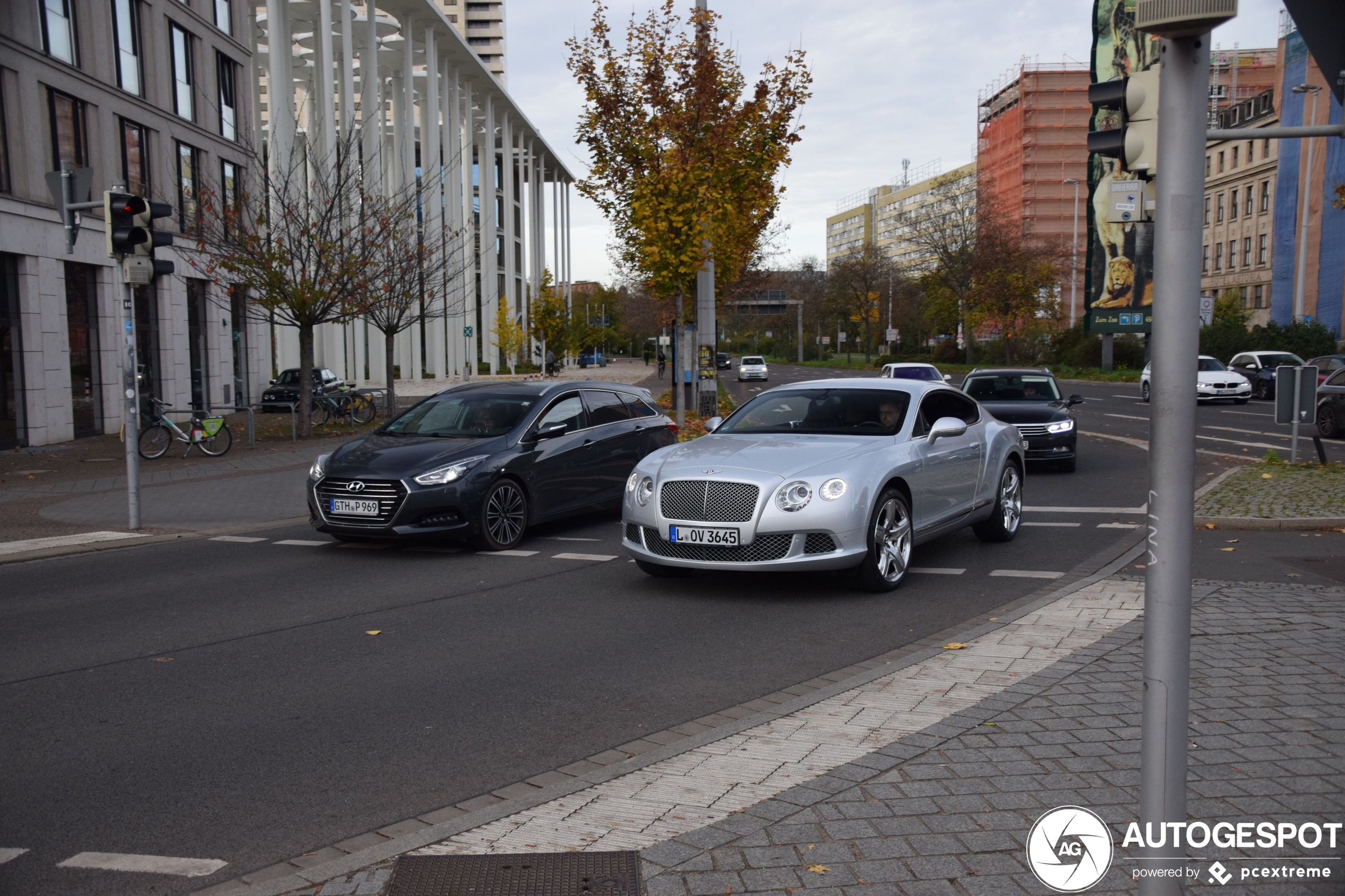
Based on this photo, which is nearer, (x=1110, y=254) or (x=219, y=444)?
(x=219, y=444)

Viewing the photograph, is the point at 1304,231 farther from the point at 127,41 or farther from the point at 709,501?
the point at 709,501

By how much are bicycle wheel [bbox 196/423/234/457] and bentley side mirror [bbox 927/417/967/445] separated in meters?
14.6

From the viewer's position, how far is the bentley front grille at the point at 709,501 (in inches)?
299

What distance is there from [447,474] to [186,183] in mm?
23385

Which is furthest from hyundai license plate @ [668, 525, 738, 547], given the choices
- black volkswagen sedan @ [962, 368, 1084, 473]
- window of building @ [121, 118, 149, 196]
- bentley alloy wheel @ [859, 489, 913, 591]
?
window of building @ [121, 118, 149, 196]

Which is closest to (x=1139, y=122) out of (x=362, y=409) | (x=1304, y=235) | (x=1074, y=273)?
(x=362, y=409)

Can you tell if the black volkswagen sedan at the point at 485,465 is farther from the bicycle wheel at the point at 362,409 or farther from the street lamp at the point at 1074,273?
the street lamp at the point at 1074,273

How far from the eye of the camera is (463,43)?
56.9 m

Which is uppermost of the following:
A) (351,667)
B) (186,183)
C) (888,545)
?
(186,183)

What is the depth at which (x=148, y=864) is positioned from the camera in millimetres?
3631

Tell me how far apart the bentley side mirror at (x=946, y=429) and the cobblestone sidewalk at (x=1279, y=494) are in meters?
3.70

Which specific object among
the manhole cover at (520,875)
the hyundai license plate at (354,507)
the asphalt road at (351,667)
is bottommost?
the asphalt road at (351,667)

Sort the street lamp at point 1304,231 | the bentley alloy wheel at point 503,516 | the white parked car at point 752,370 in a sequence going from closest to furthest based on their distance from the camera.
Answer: the bentley alloy wheel at point 503,516 → the street lamp at point 1304,231 → the white parked car at point 752,370

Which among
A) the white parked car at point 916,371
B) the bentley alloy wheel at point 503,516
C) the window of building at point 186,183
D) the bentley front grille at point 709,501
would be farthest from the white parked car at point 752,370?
the bentley front grille at point 709,501
